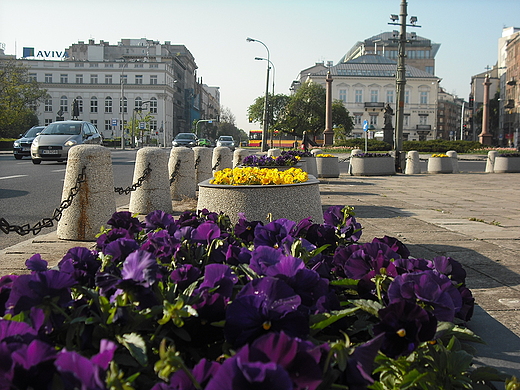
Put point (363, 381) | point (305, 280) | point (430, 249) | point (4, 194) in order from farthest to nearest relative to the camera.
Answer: point (4, 194)
point (430, 249)
point (305, 280)
point (363, 381)

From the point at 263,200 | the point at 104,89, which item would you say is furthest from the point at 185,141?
the point at 104,89

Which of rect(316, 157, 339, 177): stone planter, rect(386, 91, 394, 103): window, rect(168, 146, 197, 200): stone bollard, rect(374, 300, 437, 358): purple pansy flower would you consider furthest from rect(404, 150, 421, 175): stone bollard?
rect(386, 91, 394, 103): window

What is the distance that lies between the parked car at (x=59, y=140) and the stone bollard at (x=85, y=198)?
16.2 m

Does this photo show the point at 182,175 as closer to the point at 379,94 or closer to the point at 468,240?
the point at 468,240

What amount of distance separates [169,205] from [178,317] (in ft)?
22.2

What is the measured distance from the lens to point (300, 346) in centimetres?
95

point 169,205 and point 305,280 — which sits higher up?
point 305,280

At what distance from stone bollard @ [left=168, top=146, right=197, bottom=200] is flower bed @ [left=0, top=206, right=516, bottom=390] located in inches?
322

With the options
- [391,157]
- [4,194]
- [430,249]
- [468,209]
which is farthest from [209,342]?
[391,157]

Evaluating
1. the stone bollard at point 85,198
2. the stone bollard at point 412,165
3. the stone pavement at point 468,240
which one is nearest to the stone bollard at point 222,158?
the stone pavement at point 468,240

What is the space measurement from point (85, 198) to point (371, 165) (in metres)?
15.4

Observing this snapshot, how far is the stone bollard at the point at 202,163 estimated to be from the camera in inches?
460

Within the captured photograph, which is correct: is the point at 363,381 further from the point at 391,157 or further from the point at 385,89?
the point at 385,89

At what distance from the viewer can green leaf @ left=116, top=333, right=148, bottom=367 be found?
1085 mm
